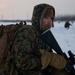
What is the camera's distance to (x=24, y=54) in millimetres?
2697

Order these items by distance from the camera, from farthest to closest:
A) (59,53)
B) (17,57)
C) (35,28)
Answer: (59,53) → (35,28) → (17,57)

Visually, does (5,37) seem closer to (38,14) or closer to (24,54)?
(24,54)

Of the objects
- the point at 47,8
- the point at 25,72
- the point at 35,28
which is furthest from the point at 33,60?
the point at 47,8

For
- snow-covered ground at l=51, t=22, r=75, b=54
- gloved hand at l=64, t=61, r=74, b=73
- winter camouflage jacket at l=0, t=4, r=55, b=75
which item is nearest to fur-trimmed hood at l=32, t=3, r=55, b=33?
winter camouflage jacket at l=0, t=4, r=55, b=75

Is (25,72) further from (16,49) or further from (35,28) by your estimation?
(35,28)

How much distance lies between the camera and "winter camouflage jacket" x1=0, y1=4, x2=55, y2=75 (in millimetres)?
2699

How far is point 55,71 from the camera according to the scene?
3.07m

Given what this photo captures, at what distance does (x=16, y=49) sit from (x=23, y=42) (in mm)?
88

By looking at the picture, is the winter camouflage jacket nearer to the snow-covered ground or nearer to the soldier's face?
the soldier's face

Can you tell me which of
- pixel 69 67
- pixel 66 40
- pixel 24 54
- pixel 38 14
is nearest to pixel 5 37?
pixel 24 54

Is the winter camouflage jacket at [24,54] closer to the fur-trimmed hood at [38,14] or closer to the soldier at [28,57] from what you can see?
the soldier at [28,57]

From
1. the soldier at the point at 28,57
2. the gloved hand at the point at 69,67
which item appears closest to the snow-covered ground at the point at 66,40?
the gloved hand at the point at 69,67

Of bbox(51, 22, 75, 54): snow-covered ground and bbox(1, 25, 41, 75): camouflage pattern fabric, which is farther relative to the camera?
bbox(51, 22, 75, 54): snow-covered ground

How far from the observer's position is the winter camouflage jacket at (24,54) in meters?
2.70
